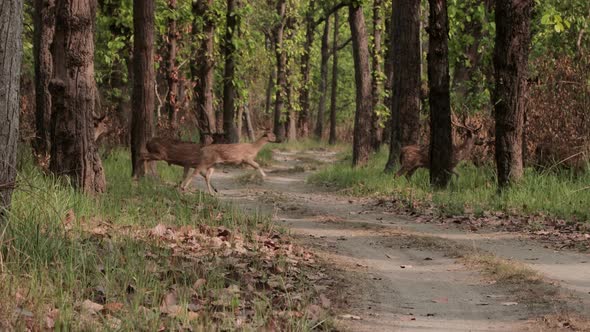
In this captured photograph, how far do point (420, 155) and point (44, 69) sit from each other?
8099mm

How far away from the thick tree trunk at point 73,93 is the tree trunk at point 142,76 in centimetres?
524

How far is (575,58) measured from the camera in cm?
1820

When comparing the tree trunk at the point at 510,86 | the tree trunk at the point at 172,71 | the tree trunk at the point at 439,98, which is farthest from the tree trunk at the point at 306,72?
the tree trunk at the point at 510,86

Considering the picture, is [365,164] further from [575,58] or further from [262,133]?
[575,58]

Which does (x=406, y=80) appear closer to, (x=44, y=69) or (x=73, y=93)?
(x=44, y=69)

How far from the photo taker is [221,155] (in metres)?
18.9

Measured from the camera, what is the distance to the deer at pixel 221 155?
1839 centimetres

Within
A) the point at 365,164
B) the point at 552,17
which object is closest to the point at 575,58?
the point at 552,17

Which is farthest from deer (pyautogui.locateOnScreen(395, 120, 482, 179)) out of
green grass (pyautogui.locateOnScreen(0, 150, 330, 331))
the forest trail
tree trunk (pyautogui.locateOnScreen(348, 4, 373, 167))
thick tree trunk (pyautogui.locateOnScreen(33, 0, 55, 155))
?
green grass (pyautogui.locateOnScreen(0, 150, 330, 331))

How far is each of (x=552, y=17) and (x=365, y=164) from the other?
806cm

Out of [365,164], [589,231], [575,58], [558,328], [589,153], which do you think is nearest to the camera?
[558,328]

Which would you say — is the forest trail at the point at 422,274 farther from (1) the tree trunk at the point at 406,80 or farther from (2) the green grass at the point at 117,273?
(1) the tree trunk at the point at 406,80

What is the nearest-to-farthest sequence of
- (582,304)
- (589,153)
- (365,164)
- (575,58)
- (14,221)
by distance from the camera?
1. (582,304)
2. (14,221)
3. (589,153)
4. (575,58)
5. (365,164)

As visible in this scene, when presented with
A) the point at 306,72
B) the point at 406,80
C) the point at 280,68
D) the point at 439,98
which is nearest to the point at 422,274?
the point at 439,98
